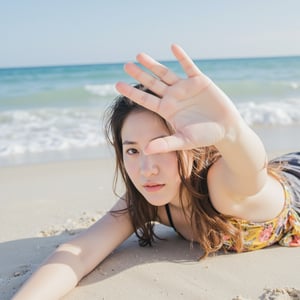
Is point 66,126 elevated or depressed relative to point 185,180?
depressed

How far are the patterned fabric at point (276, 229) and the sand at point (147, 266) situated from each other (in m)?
0.05

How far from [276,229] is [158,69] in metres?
1.30

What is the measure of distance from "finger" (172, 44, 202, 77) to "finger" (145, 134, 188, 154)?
0.26 m

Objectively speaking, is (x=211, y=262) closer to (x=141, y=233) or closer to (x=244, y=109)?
(x=141, y=233)

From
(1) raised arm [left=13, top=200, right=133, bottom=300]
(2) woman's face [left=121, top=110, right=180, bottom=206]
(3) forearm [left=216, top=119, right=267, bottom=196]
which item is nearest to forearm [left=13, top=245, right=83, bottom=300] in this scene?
(1) raised arm [left=13, top=200, right=133, bottom=300]

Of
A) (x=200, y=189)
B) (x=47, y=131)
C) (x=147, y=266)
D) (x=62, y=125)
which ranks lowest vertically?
(x=62, y=125)

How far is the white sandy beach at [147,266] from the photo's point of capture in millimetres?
2250

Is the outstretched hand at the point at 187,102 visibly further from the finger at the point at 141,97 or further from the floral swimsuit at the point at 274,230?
the floral swimsuit at the point at 274,230

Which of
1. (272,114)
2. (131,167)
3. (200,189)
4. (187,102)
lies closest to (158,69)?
(187,102)

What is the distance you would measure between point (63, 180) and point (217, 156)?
9.69 ft

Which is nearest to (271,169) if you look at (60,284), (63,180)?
(60,284)

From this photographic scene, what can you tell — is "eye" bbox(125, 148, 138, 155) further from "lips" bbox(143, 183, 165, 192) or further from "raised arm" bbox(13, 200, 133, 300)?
"raised arm" bbox(13, 200, 133, 300)

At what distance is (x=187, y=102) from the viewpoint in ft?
6.29

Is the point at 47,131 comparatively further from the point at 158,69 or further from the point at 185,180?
the point at 158,69
